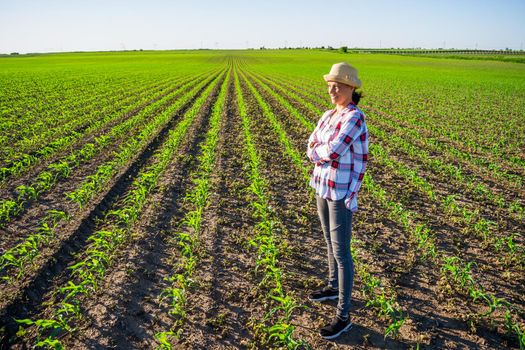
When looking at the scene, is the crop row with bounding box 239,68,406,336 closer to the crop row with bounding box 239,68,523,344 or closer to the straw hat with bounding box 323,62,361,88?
the crop row with bounding box 239,68,523,344

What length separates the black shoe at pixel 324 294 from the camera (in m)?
4.11

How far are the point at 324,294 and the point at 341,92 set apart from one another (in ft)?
8.11

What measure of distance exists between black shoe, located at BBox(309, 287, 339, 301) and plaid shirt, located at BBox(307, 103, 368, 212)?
4.74ft

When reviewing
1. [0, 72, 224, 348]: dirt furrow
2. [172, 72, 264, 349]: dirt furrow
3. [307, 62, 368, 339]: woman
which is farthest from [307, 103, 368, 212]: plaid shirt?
[0, 72, 224, 348]: dirt furrow

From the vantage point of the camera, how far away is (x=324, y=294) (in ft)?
13.5

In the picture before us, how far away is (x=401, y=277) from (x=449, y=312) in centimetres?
76

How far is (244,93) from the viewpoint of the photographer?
79.6 ft

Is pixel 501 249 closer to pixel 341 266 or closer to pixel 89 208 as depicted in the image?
pixel 341 266

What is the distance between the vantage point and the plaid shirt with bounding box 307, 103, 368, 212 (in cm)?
299

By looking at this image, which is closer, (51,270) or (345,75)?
(345,75)

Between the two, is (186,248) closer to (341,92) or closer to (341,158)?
(341,158)

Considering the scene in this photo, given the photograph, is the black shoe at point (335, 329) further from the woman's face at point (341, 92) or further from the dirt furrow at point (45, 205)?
the dirt furrow at point (45, 205)

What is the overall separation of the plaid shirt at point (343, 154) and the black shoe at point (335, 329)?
1.34 meters

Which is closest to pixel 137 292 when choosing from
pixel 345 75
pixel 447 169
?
pixel 345 75
